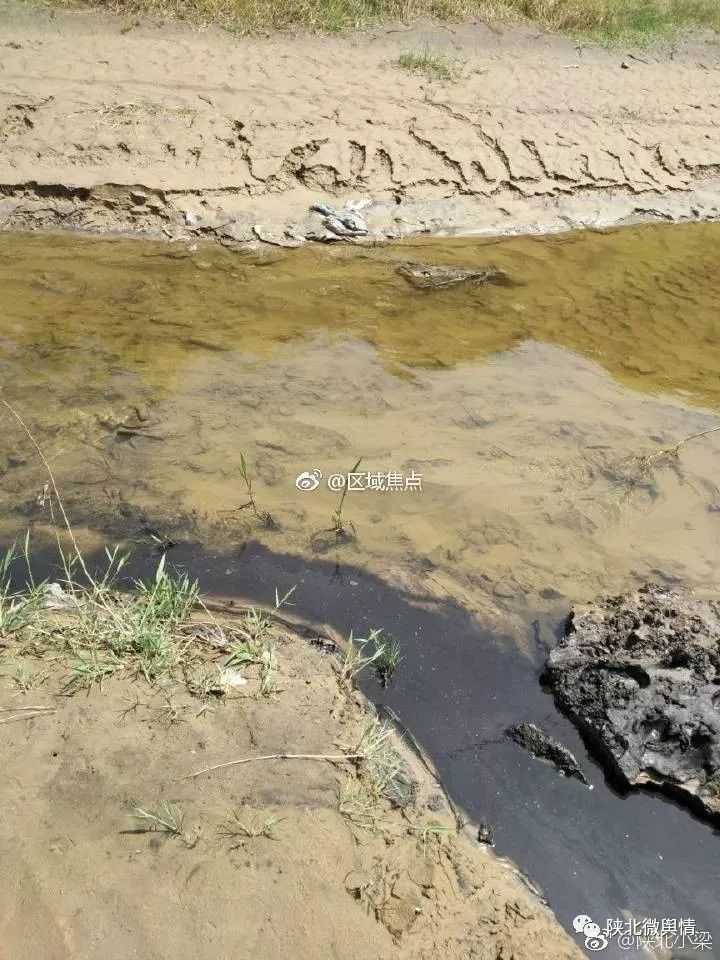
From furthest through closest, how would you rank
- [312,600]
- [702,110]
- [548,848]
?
1. [702,110]
2. [312,600]
3. [548,848]

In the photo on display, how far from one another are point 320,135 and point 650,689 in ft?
16.8

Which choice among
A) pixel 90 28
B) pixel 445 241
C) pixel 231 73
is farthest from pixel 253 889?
pixel 90 28

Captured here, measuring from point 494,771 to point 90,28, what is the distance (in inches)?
272

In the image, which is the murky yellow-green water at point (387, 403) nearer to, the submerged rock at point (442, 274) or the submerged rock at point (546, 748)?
the submerged rock at point (442, 274)

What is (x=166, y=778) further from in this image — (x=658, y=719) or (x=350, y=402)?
(x=350, y=402)

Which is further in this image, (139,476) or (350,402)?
(350,402)

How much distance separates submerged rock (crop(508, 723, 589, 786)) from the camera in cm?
273

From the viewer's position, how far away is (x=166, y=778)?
2348mm

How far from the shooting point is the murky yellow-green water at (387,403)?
3523mm

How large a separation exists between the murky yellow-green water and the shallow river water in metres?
0.01

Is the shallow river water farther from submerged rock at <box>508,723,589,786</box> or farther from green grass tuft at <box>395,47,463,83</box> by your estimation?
green grass tuft at <box>395,47,463,83</box>

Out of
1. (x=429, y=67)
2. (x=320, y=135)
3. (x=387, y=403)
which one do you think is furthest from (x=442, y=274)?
(x=429, y=67)

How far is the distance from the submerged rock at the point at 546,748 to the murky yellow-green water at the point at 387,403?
0.60 metres

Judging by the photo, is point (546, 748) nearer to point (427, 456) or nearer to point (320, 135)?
point (427, 456)
